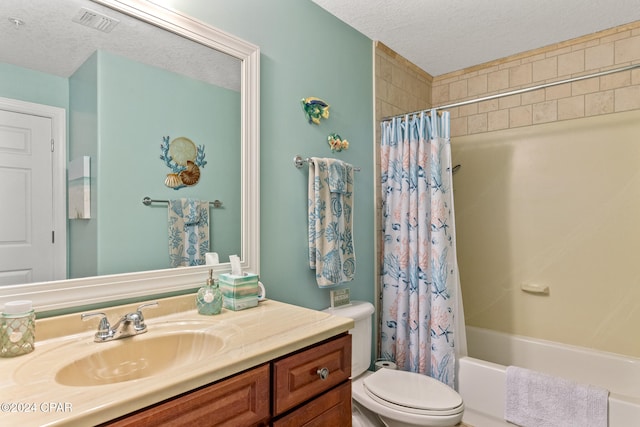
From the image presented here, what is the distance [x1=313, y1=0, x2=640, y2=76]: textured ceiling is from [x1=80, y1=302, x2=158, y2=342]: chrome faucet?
178 centimetres

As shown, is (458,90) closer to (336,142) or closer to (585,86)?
(585,86)

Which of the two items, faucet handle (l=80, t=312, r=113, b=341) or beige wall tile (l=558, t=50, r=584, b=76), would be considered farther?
beige wall tile (l=558, t=50, r=584, b=76)

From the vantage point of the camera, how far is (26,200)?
3.45 ft

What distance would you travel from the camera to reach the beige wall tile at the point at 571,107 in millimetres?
2420

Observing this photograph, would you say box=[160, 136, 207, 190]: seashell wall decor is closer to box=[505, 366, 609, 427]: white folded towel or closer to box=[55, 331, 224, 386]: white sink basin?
box=[55, 331, 224, 386]: white sink basin

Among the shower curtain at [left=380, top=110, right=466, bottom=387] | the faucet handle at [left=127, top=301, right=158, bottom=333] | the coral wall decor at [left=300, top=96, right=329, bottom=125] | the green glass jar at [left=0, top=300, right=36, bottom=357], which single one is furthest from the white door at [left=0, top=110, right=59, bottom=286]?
the shower curtain at [left=380, top=110, right=466, bottom=387]

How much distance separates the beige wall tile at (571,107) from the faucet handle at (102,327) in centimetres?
284

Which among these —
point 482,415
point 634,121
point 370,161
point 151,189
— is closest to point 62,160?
point 151,189

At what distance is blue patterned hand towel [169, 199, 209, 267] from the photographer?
1362 mm

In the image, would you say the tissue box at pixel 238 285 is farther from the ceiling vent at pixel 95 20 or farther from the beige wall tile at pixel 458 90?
the beige wall tile at pixel 458 90

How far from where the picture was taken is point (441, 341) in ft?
6.70

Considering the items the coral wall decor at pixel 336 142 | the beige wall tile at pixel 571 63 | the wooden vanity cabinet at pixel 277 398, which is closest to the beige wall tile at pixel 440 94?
the beige wall tile at pixel 571 63

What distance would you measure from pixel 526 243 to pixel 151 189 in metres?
2.48

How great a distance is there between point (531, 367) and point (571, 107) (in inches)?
69.6
